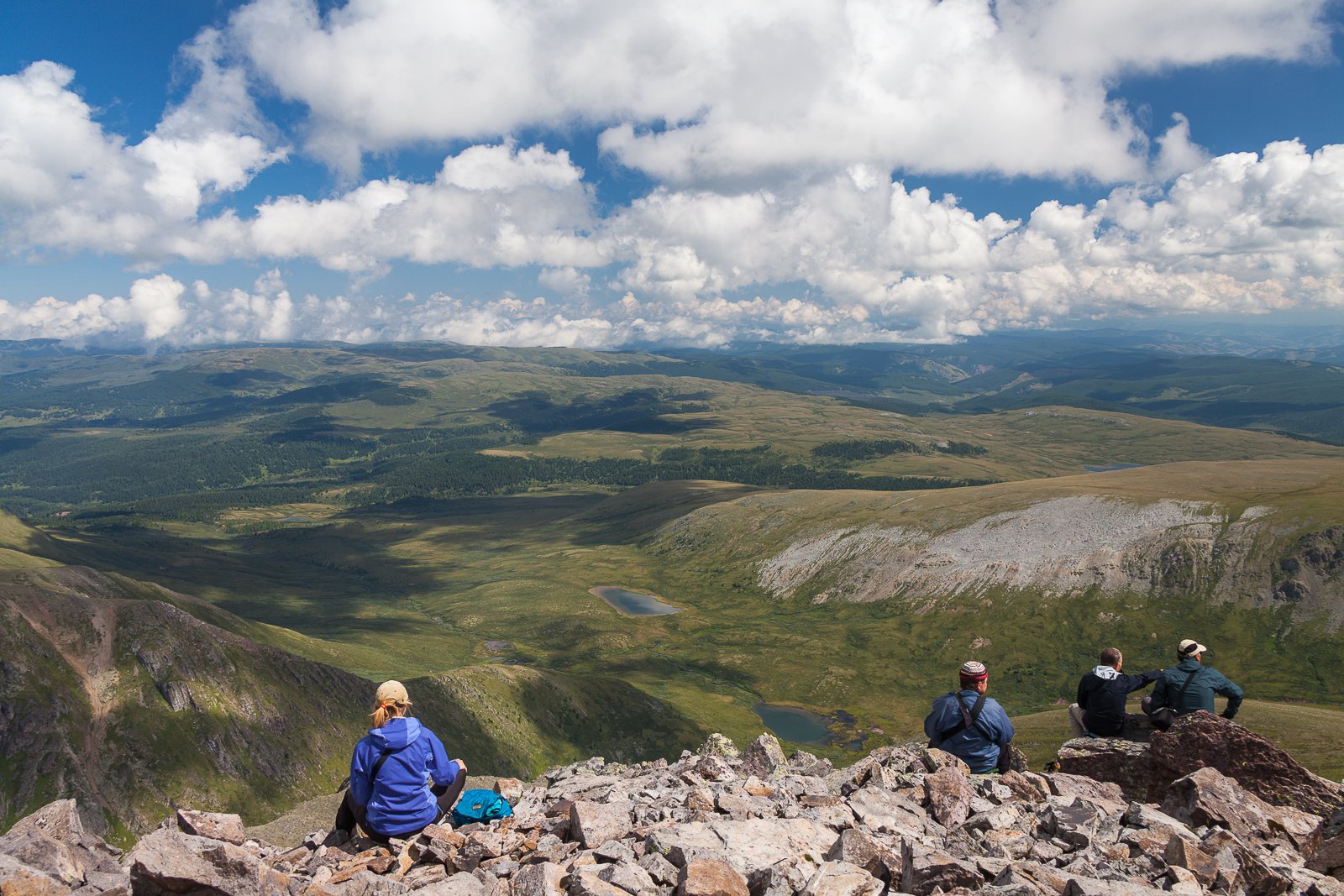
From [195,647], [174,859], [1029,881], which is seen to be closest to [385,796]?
[174,859]

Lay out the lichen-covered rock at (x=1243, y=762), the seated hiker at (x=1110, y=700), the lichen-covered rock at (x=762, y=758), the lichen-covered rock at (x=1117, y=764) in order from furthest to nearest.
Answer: the lichen-covered rock at (x=762, y=758)
the seated hiker at (x=1110, y=700)
the lichen-covered rock at (x=1117, y=764)
the lichen-covered rock at (x=1243, y=762)

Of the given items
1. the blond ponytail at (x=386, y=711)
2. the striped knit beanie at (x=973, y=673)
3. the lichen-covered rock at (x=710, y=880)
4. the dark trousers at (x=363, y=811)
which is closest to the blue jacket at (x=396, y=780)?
the blond ponytail at (x=386, y=711)

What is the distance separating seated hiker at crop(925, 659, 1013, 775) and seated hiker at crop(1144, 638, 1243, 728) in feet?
18.0

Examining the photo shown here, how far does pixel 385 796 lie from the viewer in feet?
58.2

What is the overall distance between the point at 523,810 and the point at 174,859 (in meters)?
10.6

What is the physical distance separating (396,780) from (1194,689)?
80.0 feet

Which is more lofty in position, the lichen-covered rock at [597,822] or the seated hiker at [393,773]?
the seated hiker at [393,773]

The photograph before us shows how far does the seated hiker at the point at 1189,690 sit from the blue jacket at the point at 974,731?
548 cm

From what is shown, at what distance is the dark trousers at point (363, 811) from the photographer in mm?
17984

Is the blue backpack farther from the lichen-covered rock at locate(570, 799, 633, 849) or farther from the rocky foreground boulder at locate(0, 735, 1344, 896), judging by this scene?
the lichen-covered rock at locate(570, 799, 633, 849)

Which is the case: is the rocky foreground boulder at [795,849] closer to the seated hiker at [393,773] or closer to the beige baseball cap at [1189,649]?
the seated hiker at [393,773]

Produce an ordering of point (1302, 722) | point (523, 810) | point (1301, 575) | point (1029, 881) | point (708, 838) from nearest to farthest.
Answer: point (1029, 881)
point (708, 838)
point (523, 810)
point (1302, 722)
point (1301, 575)

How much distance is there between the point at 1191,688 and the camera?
911 inches

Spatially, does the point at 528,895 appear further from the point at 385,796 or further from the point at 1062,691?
the point at 1062,691
